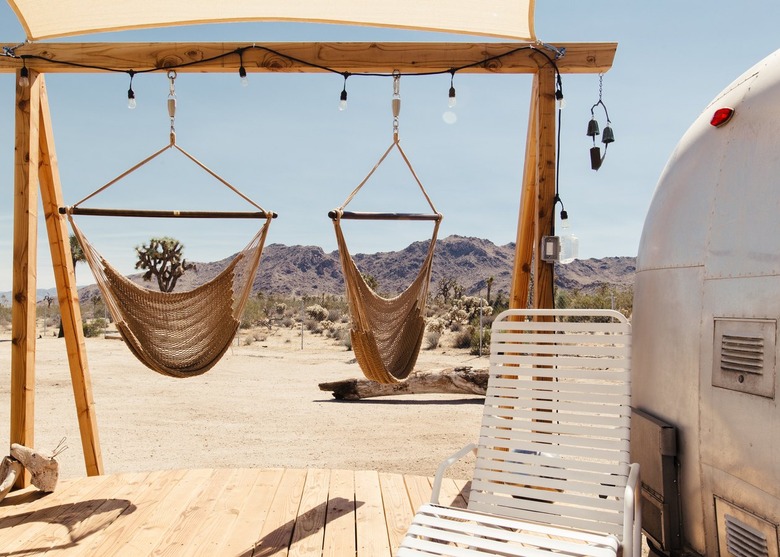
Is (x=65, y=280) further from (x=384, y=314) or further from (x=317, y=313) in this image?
(x=317, y=313)

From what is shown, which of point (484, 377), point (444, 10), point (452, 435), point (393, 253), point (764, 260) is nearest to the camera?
point (764, 260)

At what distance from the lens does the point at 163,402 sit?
28.4ft

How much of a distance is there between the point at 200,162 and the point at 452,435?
411cm

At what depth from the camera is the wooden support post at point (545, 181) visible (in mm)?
3070

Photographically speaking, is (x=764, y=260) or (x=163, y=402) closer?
(x=764, y=260)

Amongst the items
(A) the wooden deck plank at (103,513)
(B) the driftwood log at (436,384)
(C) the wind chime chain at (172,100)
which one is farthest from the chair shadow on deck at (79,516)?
(B) the driftwood log at (436,384)

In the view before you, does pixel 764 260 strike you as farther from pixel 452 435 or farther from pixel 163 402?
pixel 163 402

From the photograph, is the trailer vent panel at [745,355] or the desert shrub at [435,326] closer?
the trailer vent panel at [745,355]

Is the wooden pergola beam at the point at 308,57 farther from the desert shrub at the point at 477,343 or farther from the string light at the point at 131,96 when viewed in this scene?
the desert shrub at the point at 477,343

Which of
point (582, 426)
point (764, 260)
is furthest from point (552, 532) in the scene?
point (764, 260)

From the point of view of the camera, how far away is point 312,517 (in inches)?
112

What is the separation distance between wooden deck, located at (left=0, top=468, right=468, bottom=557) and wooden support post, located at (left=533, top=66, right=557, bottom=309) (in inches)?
44.7

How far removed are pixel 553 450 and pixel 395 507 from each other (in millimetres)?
979

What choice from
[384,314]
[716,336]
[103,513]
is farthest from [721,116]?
[103,513]
